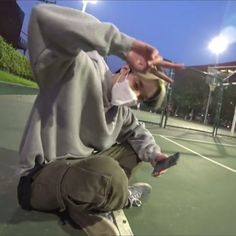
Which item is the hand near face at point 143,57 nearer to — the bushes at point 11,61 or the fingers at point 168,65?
the fingers at point 168,65

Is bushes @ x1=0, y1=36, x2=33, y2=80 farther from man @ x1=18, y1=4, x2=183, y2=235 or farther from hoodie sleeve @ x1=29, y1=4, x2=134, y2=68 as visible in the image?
hoodie sleeve @ x1=29, y1=4, x2=134, y2=68

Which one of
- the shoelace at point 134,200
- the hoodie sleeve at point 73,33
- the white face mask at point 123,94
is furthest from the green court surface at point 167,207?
the hoodie sleeve at point 73,33

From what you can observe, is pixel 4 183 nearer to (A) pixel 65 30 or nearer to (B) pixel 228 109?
(A) pixel 65 30

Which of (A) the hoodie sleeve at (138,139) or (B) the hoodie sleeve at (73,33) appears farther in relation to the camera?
(A) the hoodie sleeve at (138,139)

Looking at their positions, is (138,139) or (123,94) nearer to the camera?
(123,94)

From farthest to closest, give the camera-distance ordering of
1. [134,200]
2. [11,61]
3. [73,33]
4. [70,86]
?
[11,61]
[134,200]
[70,86]
[73,33]

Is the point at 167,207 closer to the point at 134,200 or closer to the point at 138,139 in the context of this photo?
the point at 134,200

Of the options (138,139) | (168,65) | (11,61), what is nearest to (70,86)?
(168,65)

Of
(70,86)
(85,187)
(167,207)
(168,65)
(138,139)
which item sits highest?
(168,65)

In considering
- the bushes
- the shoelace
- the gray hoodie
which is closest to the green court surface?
the shoelace

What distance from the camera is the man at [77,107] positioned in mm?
1680

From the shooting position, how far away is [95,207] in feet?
6.47

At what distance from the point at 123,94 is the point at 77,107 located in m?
0.24

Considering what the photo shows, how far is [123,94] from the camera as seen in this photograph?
207 cm
